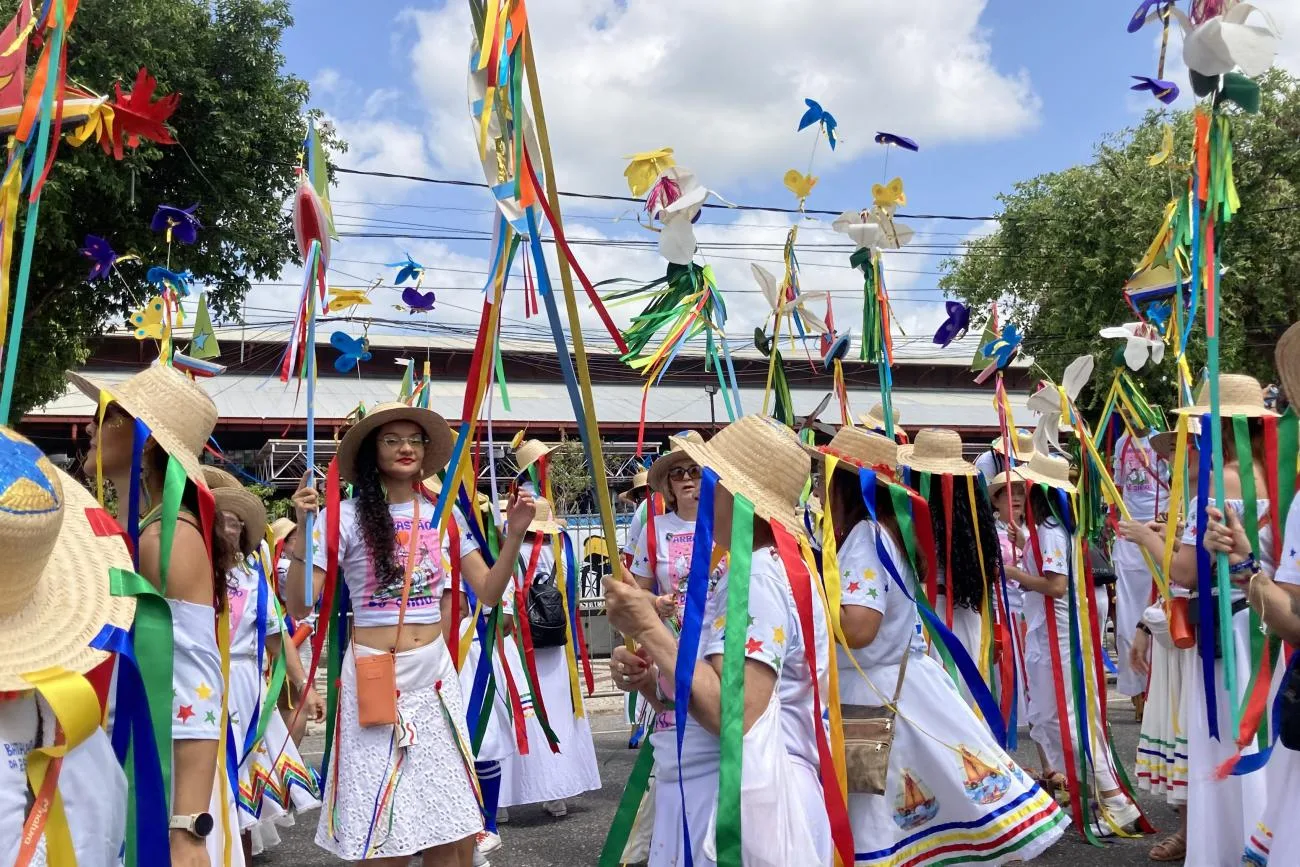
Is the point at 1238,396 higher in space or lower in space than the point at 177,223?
lower

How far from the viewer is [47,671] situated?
1.71 m

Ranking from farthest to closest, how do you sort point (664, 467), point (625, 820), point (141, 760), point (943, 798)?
point (664, 467) < point (943, 798) < point (625, 820) < point (141, 760)

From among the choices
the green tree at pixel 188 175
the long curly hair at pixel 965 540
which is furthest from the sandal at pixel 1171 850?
the green tree at pixel 188 175

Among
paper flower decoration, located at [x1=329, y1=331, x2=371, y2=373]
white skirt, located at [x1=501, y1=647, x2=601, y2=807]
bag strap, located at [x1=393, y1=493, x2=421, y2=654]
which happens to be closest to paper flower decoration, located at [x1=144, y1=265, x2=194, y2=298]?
paper flower decoration, located at [x1=329, y1=331, x2=371, y2=373]

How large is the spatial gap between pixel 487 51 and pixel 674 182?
3.95ft

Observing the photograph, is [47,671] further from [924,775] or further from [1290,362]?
[1290,362]

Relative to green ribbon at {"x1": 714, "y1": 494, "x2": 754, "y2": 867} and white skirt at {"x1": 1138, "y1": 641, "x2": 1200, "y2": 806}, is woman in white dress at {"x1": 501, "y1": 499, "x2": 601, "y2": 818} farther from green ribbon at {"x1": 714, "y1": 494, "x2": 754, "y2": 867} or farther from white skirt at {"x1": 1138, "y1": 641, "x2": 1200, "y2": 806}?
green ribbon at {"x1": 714, "y1": 494, "x2": 754, "y2": 867}

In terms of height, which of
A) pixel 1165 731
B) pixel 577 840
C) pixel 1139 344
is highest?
pixel 1139 344

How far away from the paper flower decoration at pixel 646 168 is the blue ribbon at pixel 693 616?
3.45 feet

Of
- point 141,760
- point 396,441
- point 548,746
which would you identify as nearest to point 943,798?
point 396,441

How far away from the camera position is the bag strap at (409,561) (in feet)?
12.5

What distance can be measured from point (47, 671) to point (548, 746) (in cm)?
497

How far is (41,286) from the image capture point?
9711 millimetres

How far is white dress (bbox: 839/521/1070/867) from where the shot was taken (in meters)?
3.51
